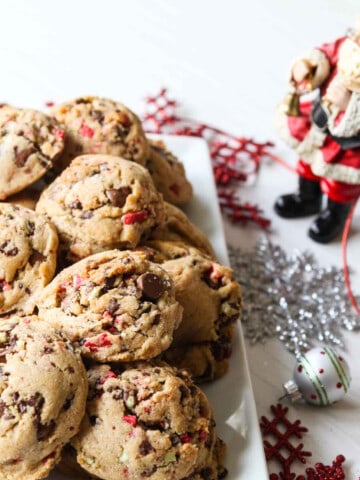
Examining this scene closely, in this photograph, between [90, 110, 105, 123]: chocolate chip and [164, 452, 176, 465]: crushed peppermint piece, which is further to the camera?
[90, 110, 105, 123]: chocolate chip

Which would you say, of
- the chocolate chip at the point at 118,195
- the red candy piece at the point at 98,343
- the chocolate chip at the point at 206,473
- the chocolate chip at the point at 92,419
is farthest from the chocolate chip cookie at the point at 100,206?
the chocolate chip at the point at 206,473

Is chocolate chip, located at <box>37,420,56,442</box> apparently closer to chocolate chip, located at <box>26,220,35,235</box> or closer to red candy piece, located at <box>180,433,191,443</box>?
red candy piece, located at <box>180,433,191,443</box>

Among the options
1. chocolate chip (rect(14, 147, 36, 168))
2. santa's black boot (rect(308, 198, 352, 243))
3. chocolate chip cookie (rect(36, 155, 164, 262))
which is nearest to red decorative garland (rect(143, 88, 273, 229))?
santa's black boot (rect(308, 198, 352, 243))

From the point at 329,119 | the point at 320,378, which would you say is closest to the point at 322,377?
the point at 320,378

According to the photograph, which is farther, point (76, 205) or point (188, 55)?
point (188, 55)

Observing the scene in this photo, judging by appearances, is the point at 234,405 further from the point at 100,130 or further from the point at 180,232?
the point at 100,130

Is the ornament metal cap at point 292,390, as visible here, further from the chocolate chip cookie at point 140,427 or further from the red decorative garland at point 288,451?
the chocolate chip cookie at point 140,427
